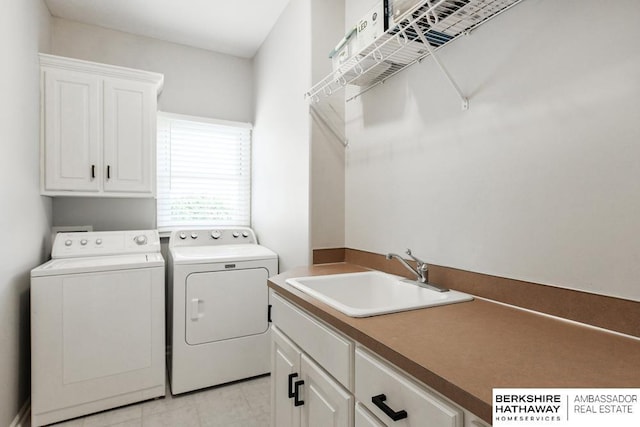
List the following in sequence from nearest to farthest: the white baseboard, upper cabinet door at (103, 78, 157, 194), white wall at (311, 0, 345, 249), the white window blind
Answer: the white baseboard → white wall at (311, 0, 345, 249) → upper cabinet door at (103, 78, 157, 194) → the white window blind

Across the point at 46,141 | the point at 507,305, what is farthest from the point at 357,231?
the point at 46,141

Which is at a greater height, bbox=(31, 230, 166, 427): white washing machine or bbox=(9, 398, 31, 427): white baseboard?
bbox=(31, 230, 166, 427): white washing machine

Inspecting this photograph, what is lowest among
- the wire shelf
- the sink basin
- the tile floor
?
the tile floor

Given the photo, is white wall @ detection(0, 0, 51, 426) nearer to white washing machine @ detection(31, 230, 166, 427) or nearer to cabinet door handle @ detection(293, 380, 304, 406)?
white washing machine @ detection(31, 230, 166, 427)

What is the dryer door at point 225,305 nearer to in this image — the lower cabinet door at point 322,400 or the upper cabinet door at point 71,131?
the upper cabinet door at point 71,131

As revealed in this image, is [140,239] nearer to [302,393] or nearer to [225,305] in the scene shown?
[225,305]

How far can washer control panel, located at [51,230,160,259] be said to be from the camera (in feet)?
7.53

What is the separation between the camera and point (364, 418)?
93cm

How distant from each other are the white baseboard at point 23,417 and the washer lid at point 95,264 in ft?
2.72

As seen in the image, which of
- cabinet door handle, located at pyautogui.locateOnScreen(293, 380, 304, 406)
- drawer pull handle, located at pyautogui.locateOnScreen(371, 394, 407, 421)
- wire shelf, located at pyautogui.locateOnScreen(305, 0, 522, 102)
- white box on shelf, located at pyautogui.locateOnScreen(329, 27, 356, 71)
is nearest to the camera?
drawer pull handle, located at pyautogui.locateOnScreen(371, 394, 407, 421)

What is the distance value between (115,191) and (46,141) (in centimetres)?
51

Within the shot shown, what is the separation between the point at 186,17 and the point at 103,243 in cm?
185

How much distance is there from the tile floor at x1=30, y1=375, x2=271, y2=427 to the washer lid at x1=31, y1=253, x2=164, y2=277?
903 millimetres


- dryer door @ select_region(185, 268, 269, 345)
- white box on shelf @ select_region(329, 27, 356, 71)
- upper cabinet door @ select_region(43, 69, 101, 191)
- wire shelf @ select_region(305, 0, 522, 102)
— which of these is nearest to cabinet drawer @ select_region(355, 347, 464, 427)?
wire shelf @ select_region(305, 0, 522, 102)
